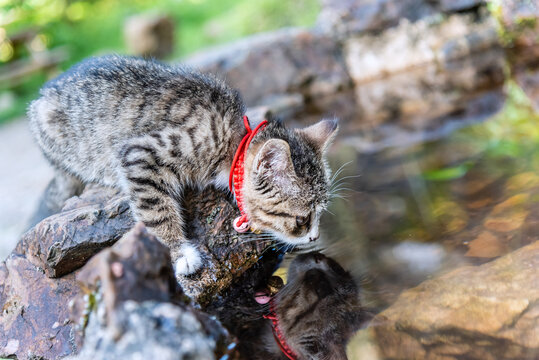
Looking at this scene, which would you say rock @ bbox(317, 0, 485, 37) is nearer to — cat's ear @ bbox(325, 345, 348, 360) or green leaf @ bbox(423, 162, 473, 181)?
green leaf @ bbox(423, 162, 473, 181)

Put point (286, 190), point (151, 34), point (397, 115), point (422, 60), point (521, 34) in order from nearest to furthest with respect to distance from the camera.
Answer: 1. point (286, 190)
2. point (397, 115)
3. point (521, 34)
4. point (422, 60)
5. point (151, 34)

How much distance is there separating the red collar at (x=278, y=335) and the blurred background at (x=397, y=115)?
266mm

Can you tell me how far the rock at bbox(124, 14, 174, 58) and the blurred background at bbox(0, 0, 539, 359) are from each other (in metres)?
0.05

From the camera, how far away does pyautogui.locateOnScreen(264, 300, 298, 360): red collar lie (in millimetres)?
2133


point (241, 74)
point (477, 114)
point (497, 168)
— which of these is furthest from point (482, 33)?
point (497, 168)

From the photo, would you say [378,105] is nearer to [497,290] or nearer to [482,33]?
[482,33]

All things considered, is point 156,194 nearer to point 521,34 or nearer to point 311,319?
point 311,319

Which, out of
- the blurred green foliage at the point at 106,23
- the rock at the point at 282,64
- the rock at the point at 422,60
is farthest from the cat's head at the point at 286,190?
the blurred green foliage at the point at 106,23

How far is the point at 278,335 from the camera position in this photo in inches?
90.1

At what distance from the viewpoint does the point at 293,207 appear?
9.47 ft

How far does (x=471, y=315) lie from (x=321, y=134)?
4.85ft

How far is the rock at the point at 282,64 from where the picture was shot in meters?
7.29

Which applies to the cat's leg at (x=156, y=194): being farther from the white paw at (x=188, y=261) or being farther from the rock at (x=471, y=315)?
the rock at (x=471, y=315)

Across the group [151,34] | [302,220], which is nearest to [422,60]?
[302,220]
